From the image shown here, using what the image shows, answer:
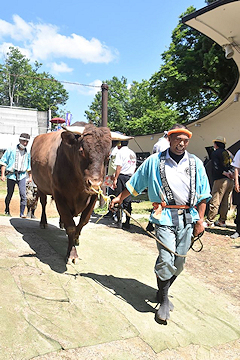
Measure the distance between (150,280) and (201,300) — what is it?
0.73m

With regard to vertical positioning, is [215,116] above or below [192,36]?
below

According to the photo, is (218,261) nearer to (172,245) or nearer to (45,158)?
(172,245)

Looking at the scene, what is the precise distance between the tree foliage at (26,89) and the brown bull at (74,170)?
169ft

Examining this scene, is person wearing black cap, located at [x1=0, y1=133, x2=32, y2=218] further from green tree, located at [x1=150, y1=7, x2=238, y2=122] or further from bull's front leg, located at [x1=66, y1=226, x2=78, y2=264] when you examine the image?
green tree, located at [x1=150, y1=7, x2=238, y2=122]

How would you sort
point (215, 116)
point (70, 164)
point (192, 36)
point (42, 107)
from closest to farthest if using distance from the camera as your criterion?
point (70, 164), point (215, 116), point (192, 36), point (42, 107)

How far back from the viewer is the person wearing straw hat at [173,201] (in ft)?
10.3

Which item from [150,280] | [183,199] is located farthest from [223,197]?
[183,199]

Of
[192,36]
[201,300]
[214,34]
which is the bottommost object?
[201,300]

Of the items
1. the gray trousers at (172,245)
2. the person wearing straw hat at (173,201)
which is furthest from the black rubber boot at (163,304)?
the gray trousers at (172,245)

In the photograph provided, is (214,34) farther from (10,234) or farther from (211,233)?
(10,234)

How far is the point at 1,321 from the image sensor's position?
270cm

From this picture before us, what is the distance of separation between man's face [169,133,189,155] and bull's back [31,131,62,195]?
7.54 ft

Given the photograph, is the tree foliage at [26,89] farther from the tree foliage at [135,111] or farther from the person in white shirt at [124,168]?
the person in white shirt at [124,168]

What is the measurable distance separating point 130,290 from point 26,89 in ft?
183
